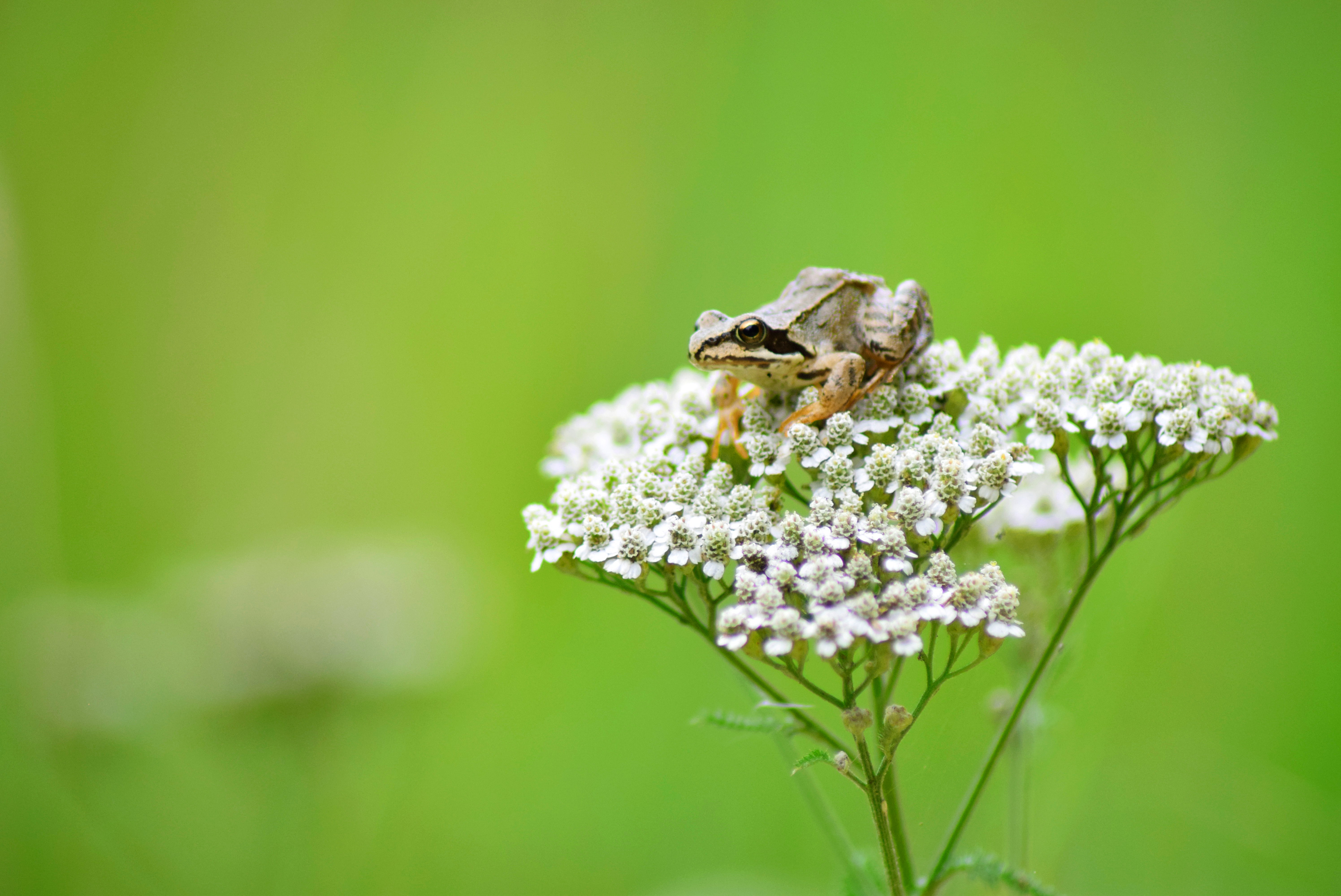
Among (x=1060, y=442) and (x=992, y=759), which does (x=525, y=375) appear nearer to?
(x=1060, y=442)

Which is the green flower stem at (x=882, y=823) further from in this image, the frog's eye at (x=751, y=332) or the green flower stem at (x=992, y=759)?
the frog's eye at (x=751, y=332)

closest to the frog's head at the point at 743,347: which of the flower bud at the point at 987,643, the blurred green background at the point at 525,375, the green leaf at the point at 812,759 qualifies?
the flower bud at the point at 987,643

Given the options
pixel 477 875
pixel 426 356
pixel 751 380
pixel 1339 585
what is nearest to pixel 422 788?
pixel 477 875

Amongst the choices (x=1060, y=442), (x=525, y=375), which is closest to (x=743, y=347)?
(x=1060, y=442)

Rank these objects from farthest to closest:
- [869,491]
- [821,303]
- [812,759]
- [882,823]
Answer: [821,303] → [869,491] → [882,823] → [812,759]

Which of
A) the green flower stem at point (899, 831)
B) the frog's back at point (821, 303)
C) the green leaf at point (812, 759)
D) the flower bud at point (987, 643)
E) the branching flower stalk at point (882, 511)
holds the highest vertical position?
the frog's back at point (821, 303)

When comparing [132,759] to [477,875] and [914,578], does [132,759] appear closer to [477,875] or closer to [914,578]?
[477,875]

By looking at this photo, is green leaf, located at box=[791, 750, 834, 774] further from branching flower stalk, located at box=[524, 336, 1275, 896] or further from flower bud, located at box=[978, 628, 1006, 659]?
flower bud, located at box=[978, 628, 1006, 659]
